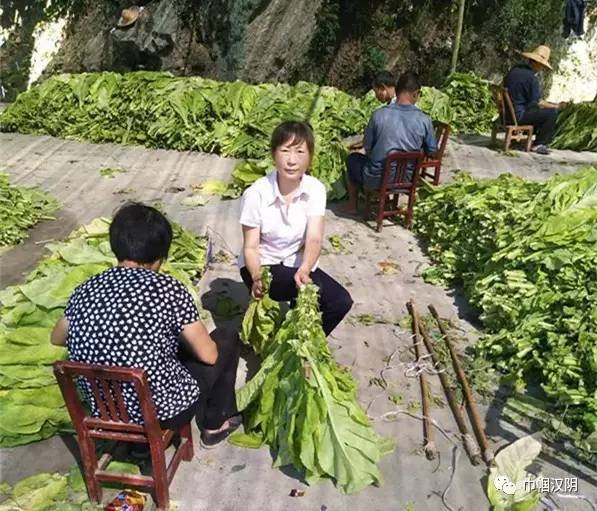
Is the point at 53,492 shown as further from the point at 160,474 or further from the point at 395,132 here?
the point at 395,132

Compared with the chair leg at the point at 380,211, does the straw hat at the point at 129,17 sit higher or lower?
higher

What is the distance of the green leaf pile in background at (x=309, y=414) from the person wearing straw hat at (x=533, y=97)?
20.9 ft

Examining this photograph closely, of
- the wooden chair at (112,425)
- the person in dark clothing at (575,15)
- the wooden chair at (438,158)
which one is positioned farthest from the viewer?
the person in dark clothing at (575,15)

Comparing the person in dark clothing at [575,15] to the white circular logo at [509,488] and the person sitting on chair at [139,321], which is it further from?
the person sitting on chair at [139,321]

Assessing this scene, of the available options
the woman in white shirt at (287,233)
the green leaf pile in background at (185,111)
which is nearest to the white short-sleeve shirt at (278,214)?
the woman in white shirt at (287,233)

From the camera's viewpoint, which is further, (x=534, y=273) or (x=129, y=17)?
(x=129, y=17)

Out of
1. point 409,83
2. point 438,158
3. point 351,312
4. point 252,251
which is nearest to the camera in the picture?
point 252,251

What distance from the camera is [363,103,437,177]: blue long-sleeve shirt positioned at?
17.8 feet

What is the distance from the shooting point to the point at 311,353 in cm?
274

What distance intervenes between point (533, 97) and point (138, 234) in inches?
288

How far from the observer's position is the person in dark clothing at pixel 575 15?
445 inches

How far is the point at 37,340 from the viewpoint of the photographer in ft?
10.5

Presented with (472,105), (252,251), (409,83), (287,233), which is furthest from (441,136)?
(252,251)

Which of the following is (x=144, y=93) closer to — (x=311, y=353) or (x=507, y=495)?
(x=311, y=353)
